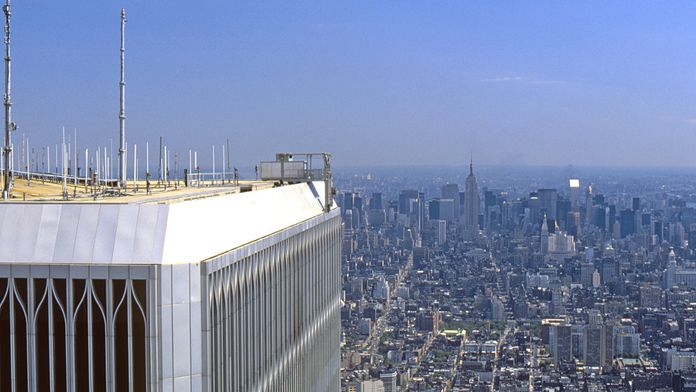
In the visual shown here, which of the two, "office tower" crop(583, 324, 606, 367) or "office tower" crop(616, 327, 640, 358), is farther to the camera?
"office tower" crop(616, 327, 640, 358)

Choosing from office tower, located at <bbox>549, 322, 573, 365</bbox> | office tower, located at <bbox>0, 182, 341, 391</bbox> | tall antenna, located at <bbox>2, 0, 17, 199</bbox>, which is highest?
A: tall antenna, located at <bbox>2, 0, 17, 199</bbox>

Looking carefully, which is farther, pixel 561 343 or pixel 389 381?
pixel 561 343

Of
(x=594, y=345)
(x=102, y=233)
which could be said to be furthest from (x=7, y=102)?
(x=594, y=345)

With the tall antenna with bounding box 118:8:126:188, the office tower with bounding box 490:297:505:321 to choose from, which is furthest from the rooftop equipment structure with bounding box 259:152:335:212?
the office tower with bounding box 490:297:505:321

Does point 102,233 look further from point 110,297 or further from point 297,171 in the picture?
point 297,171

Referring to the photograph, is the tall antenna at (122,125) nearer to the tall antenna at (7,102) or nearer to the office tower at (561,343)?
the tall antenna at (7,102)

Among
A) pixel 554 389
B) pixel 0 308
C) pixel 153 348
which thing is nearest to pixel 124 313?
pixel 153 348

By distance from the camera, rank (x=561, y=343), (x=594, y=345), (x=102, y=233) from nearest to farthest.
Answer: (x=102, y=233) < (x=594, y=345) < (x=561, y=343)

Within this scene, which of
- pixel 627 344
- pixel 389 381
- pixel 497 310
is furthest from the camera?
pixel 497 310

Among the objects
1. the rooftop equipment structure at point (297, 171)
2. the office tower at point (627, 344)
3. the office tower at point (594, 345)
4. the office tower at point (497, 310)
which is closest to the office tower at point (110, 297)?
the rooftop equipment structure at point (297, 171)

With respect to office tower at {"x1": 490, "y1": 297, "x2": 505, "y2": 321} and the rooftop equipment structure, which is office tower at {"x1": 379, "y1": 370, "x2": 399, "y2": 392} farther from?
the rooftop equipment structure

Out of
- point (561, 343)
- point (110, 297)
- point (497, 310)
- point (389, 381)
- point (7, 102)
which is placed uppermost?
point (7, 102)

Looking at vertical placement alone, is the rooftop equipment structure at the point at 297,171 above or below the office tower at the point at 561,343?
above

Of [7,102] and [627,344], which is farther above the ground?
[7,102]
